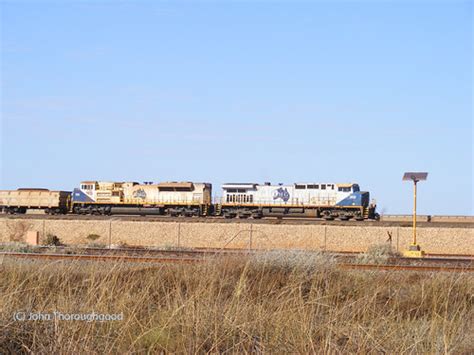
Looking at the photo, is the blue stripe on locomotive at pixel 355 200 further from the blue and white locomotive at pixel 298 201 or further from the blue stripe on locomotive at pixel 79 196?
the blue stripe on locomotive at pixel 79 196

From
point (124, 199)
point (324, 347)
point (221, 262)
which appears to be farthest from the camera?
point (124, 199)

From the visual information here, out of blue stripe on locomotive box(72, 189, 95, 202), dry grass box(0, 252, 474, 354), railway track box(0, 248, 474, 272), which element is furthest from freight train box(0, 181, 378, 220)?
dry grass box(0, 252, 474, 354)

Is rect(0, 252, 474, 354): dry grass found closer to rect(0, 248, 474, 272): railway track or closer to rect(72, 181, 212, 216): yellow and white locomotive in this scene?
rect(0, 248, 474, 272): railway track

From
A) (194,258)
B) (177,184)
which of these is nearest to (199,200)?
(177,184)

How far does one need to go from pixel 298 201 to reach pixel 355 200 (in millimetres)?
4318

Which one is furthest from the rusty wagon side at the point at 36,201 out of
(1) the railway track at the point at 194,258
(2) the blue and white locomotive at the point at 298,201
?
(1) the railway track at the point at 194,258

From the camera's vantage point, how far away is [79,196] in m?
50.8

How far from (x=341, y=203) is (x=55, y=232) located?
22.0 metres

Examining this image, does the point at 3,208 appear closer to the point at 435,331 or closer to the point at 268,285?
the point at 268,285

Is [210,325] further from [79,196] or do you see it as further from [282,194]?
[79,196]

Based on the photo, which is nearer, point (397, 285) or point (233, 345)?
point (233, 345)

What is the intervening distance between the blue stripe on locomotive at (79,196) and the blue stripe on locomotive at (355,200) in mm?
20653

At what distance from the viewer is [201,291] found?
313 inches

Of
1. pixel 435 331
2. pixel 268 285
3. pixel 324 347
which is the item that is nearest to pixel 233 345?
pixel 324 347
